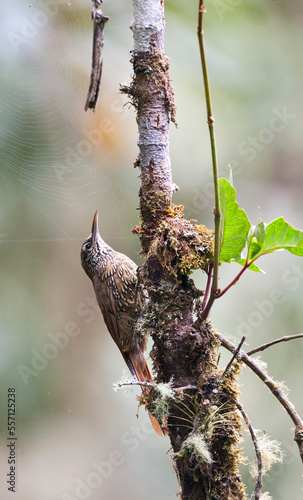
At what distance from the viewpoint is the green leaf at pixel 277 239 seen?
117cm

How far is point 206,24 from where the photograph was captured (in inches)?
104

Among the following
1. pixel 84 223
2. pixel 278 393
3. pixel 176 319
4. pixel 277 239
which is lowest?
pixel 278 393

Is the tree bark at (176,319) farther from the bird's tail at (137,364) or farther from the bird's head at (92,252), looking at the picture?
the bird's head at (92,252)

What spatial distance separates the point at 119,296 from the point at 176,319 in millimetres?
892

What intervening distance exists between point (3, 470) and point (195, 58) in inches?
89.8

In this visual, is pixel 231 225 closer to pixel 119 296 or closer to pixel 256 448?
pixel 256 448

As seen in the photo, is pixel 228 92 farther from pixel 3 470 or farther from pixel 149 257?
pixel 3 470

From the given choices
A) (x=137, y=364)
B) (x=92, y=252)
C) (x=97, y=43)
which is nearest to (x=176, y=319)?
(x=97, y=43)

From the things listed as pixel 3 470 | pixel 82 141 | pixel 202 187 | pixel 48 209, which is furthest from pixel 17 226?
pixel 3 470

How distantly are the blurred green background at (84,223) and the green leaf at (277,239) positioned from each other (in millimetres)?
1168

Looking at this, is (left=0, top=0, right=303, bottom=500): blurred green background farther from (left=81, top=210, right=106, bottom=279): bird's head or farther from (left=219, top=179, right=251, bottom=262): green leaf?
(left=219, top=179, right=251, bottom=262): green leaf

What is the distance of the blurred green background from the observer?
2379mm

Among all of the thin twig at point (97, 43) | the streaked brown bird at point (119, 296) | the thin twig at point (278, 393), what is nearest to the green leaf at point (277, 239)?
the thin twig at point (278, 393)

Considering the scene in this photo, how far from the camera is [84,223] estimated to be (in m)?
2.51
